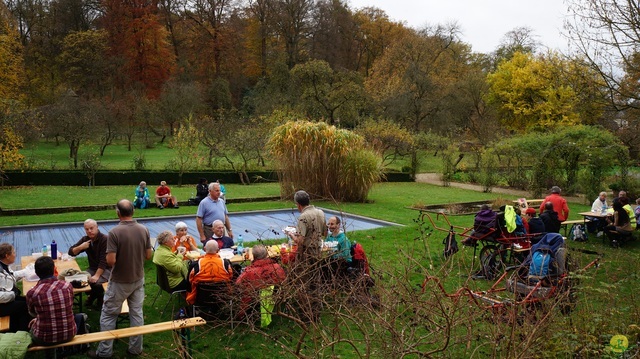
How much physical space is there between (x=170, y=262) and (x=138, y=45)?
43.4 m

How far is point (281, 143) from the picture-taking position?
1639 centimetres

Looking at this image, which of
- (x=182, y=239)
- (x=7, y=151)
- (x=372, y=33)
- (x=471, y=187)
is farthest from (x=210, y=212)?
(x=372, y=33)

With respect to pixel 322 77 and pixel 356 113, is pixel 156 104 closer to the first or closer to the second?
pixel 322 77

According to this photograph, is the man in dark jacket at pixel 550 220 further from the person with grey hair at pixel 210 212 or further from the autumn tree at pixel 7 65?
the autumn tree at pixel 7 65

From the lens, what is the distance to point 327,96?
3641 cm

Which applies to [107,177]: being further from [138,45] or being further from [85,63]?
[138,45]

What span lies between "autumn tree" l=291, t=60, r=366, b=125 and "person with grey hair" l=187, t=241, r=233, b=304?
2981cm

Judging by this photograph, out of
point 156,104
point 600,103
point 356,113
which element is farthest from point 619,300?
point 156,104

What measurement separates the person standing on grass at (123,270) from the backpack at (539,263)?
15.0 ft

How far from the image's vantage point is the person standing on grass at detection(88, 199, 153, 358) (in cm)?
520

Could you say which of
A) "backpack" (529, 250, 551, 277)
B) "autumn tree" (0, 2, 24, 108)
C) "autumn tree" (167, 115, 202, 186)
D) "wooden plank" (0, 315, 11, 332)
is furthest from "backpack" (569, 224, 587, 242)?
"autumn tree" (0, 2, 24, 108)

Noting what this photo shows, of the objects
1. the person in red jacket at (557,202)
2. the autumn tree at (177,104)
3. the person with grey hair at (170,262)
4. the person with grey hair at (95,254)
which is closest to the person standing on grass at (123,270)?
the person with grey hair at (170,262)

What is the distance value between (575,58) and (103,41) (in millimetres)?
43013

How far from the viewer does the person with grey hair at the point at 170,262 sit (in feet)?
20.7
